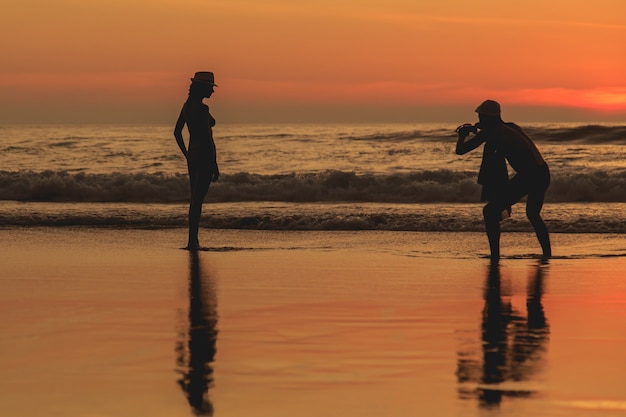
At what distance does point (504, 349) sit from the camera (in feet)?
20.2

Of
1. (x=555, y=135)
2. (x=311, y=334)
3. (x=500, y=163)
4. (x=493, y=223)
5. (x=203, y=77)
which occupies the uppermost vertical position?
(x=203, y=77)

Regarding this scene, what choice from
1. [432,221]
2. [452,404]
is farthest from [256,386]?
[432,221]

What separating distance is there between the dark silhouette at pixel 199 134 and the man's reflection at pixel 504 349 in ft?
14.2

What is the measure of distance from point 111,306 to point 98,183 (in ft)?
53.9

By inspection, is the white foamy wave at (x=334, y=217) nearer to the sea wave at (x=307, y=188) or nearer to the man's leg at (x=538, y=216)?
the sea wave at (x=307, y=188)

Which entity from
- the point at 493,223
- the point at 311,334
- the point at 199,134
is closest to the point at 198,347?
the point at 311,334

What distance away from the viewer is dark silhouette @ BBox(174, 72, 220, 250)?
1173cm

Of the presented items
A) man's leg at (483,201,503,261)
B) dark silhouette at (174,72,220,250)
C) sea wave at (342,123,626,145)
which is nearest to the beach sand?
man's leg at (483,201,503,261)

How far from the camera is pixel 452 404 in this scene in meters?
4.93

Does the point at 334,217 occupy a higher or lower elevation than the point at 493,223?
lower

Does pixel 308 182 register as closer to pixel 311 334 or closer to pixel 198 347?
pixel 311 334

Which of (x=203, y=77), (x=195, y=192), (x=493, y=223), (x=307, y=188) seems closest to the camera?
(x=493, y=223)

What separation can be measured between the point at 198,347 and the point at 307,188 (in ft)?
53.0

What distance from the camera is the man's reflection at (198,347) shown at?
5109mm
